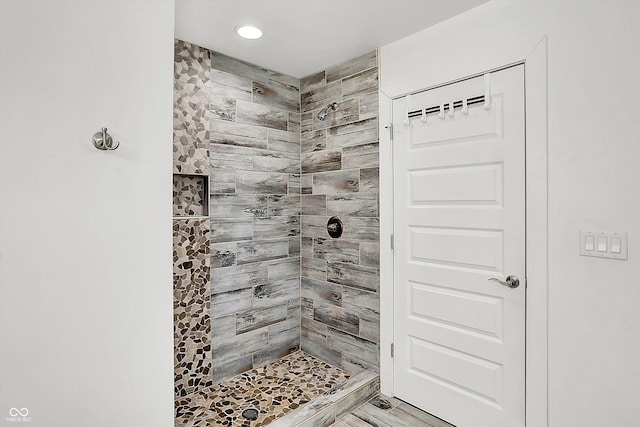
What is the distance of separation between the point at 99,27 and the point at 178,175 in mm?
1195

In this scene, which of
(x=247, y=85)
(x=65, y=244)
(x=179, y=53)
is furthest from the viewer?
(x=247, y=85)

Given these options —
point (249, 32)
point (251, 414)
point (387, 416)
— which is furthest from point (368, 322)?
point (249, 32)

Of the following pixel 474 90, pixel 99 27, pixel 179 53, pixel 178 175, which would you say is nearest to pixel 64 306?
pixel 99 27

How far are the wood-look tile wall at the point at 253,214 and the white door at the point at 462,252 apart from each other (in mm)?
1007

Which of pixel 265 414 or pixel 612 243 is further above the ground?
pixel 612 243

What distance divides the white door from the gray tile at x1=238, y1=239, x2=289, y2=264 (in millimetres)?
1013

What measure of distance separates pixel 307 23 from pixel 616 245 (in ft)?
6.53

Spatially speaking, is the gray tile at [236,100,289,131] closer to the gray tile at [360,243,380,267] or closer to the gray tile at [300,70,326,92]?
the gray tile at [300,70,326,92]

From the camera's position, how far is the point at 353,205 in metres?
2.70

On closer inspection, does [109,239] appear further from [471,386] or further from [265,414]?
[471,386]

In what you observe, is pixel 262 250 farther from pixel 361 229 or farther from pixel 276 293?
pixel 361 229

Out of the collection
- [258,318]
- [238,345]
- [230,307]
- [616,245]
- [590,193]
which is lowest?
[238,345]

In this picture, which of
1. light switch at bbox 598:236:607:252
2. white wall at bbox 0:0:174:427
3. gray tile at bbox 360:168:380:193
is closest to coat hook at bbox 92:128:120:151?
white wall at bbox 0:0:174:427

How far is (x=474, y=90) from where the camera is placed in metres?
2.02
